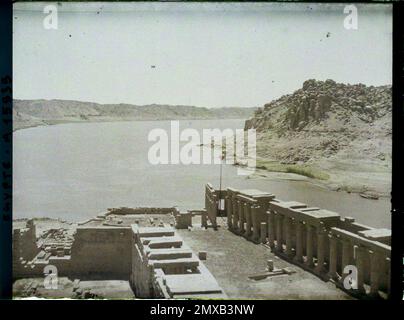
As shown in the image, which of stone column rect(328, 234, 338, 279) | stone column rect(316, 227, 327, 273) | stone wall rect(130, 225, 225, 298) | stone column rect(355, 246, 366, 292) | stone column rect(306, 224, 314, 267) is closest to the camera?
stone wall rect(130, 225, 225, 298)

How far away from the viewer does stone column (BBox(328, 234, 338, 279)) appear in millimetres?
9805

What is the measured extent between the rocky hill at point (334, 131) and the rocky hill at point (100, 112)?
0.83 meters

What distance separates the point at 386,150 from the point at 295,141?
Answer: 1988 mm

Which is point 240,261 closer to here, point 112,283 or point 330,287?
point 330,287

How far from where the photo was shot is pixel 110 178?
32.8 ft

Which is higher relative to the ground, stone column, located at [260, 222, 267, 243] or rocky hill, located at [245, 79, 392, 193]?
rocky hill, located at [245, 79, 392, 193]

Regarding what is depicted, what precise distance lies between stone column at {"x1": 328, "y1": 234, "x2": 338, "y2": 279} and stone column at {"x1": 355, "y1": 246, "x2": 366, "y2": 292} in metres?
0.53

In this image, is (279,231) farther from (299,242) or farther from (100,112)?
(100,112)

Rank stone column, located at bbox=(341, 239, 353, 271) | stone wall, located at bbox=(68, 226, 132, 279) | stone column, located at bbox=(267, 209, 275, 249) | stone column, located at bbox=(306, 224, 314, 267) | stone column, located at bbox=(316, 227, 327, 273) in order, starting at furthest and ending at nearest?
stone wall, located at bbox=(68, 226, 132, 279) → stone column, located at bbox=(267, 209, 275, 249) → stone column, located at bbox=(306, 224, 314, 267) → stone column, located at bbox=(316, 227, 327, 273) → stone column, located at bbox=(341, 239, 353, 271)

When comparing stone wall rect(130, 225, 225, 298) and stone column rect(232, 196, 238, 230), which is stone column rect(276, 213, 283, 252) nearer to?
stone column rect(232, 196, 238, 230)

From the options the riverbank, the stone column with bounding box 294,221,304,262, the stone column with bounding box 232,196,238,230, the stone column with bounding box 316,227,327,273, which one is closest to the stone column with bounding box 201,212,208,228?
the stone column with bounding box 232,196,238,230

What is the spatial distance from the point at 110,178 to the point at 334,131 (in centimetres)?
516

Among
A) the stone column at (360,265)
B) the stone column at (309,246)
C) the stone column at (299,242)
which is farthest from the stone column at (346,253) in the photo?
the stone column at (299,242)

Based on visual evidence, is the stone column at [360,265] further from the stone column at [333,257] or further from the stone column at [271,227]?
the stone column at [271,227]
